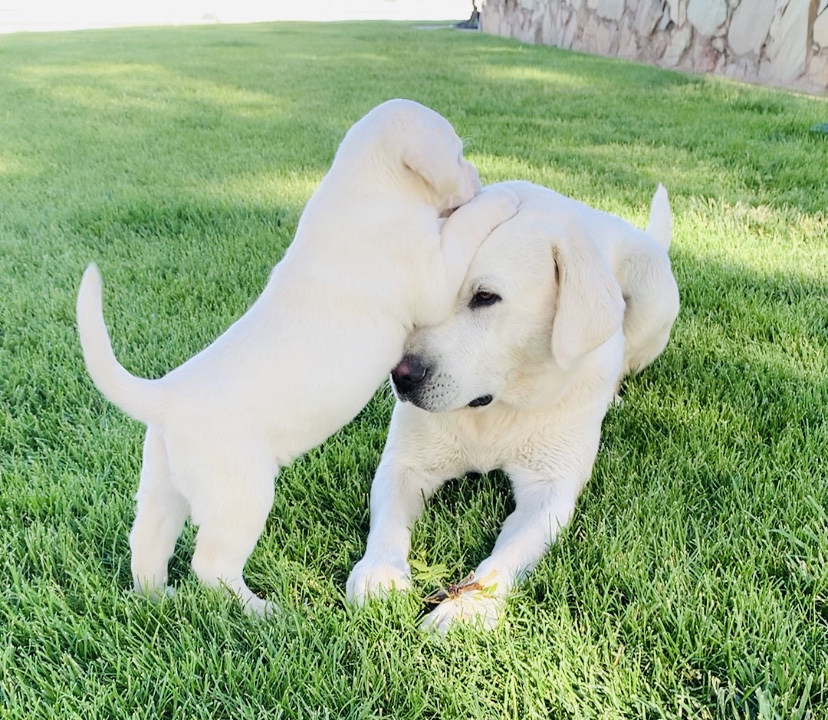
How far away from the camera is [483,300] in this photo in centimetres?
213

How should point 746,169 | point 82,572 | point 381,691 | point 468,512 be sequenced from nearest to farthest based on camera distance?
point 381,691
point 82,572
point 468,512
point 746,169

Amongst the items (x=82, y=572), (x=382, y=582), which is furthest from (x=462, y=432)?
(x=82, y=572)

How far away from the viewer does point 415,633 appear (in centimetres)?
180

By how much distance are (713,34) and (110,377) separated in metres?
10.7

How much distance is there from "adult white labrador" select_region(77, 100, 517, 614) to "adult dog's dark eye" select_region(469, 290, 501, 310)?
0.07m

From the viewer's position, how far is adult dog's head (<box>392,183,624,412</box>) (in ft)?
6.77

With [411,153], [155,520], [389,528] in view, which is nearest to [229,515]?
[155,520]

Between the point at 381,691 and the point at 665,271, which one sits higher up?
the point at 665,271

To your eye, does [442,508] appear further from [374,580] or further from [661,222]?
[661,222]

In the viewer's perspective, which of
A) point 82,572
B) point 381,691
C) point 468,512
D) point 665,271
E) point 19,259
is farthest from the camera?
point 19,259

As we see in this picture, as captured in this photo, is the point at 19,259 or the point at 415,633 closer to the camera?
the point at 415,633

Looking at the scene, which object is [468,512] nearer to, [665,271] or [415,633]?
[415,633]

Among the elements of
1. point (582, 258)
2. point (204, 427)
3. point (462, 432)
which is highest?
point (582, 258)

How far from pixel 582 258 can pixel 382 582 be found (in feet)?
3.32
